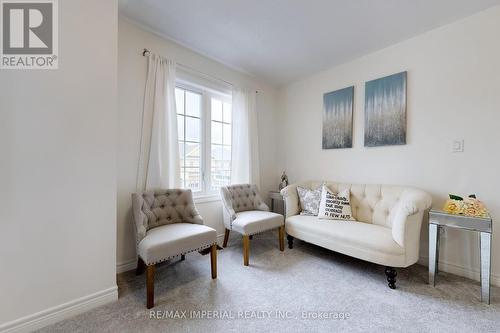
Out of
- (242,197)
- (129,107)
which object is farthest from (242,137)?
(129,107)

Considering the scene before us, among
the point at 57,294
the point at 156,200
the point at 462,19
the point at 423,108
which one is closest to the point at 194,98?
the point at 156,200

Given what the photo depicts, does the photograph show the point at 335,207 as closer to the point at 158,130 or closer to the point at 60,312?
the point at 158,130

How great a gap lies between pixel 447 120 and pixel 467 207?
0.95 meters

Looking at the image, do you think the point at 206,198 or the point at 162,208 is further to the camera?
the point at 206,198

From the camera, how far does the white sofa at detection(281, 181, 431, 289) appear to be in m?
1.90

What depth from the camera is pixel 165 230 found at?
6.57 ft

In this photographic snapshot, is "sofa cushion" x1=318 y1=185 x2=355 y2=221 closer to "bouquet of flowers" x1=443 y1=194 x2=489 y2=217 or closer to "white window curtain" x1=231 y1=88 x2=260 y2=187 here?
"bouquet of flowers" x1=443 y1=194 x2=489 y2=217

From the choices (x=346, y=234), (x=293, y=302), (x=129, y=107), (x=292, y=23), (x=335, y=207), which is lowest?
(x=293, y=302)

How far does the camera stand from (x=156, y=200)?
7.39ft

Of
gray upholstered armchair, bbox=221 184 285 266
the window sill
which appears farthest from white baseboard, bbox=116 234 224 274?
gray upholstered armchair, bbox=221 184 285 266

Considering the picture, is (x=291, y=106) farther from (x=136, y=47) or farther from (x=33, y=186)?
(x=33, y=186)

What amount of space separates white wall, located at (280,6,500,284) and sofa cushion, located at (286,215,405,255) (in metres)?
0.72

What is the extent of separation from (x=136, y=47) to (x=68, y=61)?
97 cm

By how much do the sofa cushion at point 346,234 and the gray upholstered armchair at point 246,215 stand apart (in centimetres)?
25
